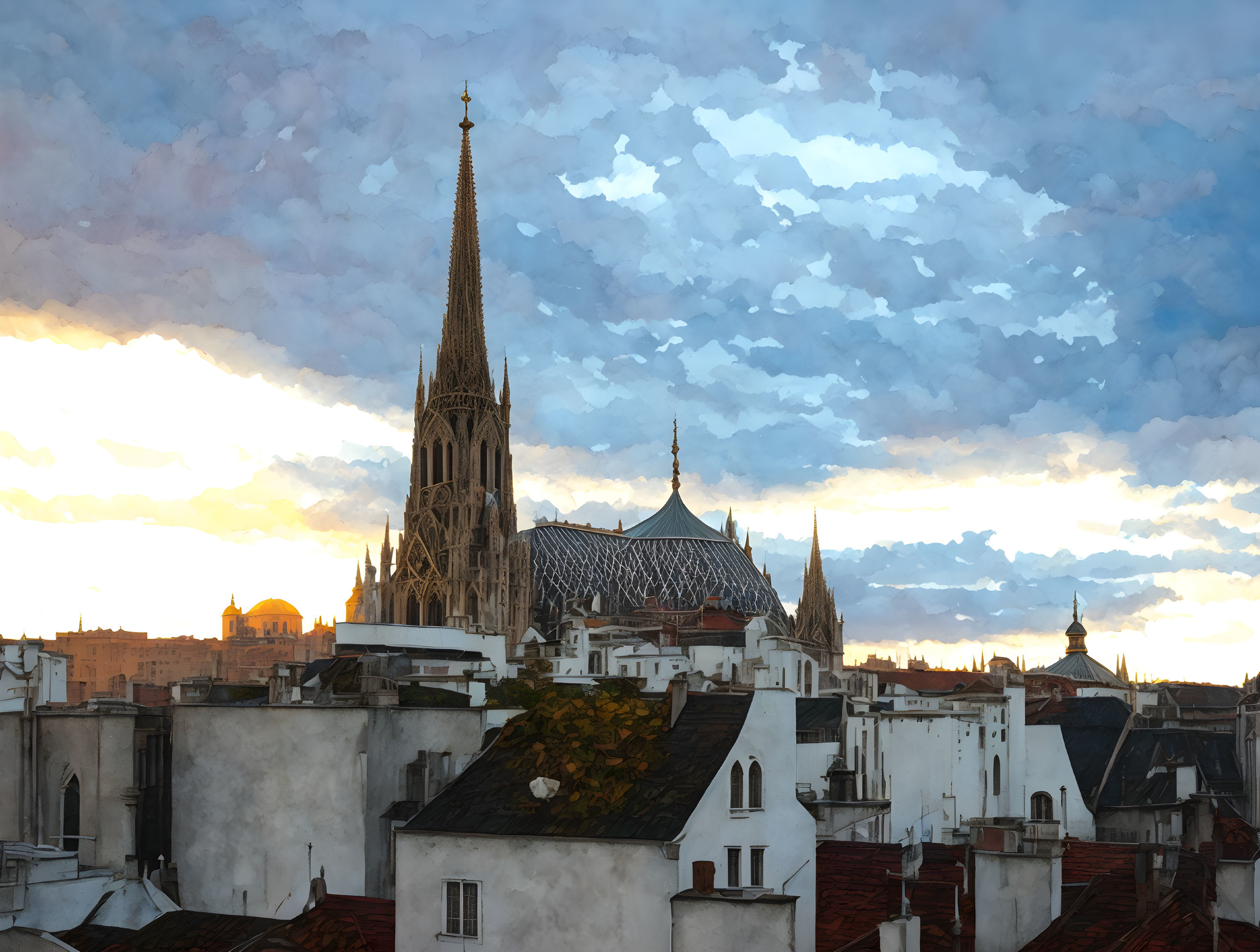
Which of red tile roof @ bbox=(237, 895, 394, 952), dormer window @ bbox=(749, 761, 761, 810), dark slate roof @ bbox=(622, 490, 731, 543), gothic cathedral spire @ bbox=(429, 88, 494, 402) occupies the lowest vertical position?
red tile roof @ bbox=(237, 895, 394, 952)

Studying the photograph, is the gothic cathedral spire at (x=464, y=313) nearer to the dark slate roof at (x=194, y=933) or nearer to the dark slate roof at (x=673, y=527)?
the dark slate roof at (x=673, y=527)

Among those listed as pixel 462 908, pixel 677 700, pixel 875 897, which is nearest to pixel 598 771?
pixel 677 700

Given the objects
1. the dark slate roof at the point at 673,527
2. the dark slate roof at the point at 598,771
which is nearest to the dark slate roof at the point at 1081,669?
the dark slate roof at the point at 673,527

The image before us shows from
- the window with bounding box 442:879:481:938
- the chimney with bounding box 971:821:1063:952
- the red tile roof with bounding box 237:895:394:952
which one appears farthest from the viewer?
the red tile roof with bounding box 237:895:394:952

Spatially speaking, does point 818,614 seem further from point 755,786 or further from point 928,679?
point 755,786

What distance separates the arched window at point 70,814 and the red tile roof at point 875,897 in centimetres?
1682

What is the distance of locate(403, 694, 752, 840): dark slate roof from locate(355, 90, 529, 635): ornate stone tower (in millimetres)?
77152

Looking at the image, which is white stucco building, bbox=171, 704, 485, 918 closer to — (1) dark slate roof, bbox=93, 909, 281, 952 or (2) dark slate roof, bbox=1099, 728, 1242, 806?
(1) dark slate roof, bbox=93, 909, 281, 952

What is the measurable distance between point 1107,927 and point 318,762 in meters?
16.3

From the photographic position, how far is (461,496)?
11306 cm

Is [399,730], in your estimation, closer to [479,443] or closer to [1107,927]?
[1107,927]

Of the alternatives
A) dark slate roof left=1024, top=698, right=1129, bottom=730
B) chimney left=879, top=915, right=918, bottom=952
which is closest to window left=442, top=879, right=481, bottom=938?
chimney left=879, top=915, right=918, bottom=952

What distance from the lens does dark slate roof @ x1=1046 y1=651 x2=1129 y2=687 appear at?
Result: 363ft

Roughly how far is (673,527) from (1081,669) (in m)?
37.8
